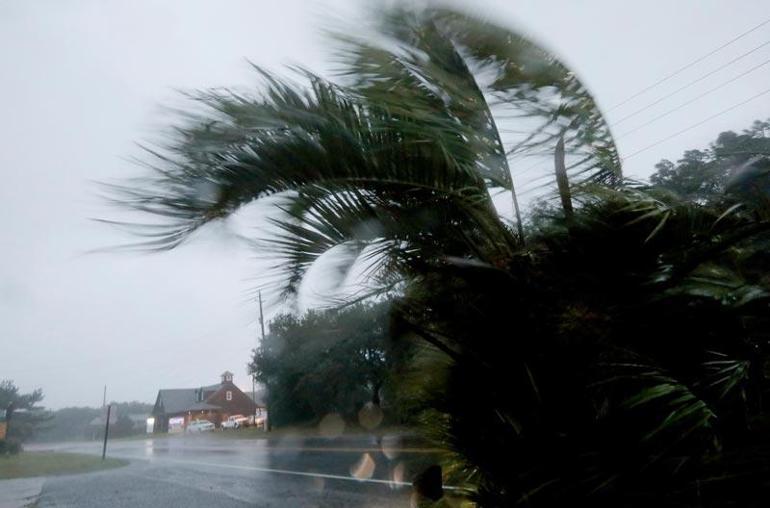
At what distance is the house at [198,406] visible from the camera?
3656 centimetres

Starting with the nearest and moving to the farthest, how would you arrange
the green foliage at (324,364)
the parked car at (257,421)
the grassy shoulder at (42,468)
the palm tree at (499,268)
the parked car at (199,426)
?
the palm tree at (499,268), the green foliage at (324,364), the grassy shoulder at (42,468), the parked car at (257,421), the parked car at (199,426)

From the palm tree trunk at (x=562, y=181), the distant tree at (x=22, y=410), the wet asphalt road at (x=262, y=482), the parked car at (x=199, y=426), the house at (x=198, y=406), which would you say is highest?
the house at (x=198, y=406)

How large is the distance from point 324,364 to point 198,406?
94.2ft

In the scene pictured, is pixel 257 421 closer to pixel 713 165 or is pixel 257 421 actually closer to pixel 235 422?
pixel 235 422

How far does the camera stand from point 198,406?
129 feet

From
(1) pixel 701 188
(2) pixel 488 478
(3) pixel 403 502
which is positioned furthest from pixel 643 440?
(3) pixel 403 502

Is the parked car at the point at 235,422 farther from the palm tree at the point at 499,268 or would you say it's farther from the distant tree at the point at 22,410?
the palm tree at the point at 499,268

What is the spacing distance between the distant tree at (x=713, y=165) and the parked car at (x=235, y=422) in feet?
123

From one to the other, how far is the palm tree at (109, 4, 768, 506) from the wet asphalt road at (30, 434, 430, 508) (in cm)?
366

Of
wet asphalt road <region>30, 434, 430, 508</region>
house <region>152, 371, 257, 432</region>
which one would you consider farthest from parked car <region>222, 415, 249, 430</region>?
wet asphalt road <region>30, 434, 430, 508</region>

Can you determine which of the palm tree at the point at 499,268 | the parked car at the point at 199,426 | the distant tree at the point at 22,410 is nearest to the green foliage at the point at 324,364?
the palm tree at the point at 499,268

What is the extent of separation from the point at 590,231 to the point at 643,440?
0.76m

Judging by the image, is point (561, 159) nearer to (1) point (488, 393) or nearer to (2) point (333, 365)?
(1) point (488, 393)

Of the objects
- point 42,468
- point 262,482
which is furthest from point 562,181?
point 42,468
